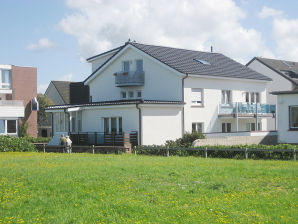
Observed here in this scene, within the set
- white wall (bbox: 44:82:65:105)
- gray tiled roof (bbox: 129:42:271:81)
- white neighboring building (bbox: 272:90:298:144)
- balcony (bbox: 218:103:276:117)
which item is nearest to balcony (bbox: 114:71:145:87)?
gray tiled roof (bbox: 129:42:271:81)

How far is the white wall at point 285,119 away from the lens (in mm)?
28375

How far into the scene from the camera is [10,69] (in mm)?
46188

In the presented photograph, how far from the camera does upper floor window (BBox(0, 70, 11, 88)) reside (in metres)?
45.9

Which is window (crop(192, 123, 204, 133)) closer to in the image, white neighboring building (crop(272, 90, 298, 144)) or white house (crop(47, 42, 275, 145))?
white house (crop(47, 42, 275, 145))

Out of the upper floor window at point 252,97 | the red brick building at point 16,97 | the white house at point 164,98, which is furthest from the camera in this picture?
the red brick building at point 16,97

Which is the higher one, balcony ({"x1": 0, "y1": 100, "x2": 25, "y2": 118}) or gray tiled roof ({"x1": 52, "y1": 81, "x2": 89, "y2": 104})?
gray tiled roof ({"x1": 52, "y1": 81, "x2": 89, "y2": 104})

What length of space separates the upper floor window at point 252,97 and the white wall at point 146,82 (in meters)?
8.40

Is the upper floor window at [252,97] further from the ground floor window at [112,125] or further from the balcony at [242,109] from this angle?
the ground floor window at [112,125]

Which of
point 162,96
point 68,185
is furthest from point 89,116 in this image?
point 68,185

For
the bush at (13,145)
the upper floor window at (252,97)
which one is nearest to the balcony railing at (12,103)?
the bush at (13,145)

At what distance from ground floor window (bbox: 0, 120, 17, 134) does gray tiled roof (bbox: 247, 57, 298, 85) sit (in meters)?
25.5

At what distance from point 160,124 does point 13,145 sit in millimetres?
10310

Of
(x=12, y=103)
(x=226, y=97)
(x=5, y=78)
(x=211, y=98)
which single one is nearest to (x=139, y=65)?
(x=211, y=98)

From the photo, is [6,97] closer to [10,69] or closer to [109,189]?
[10,69]
